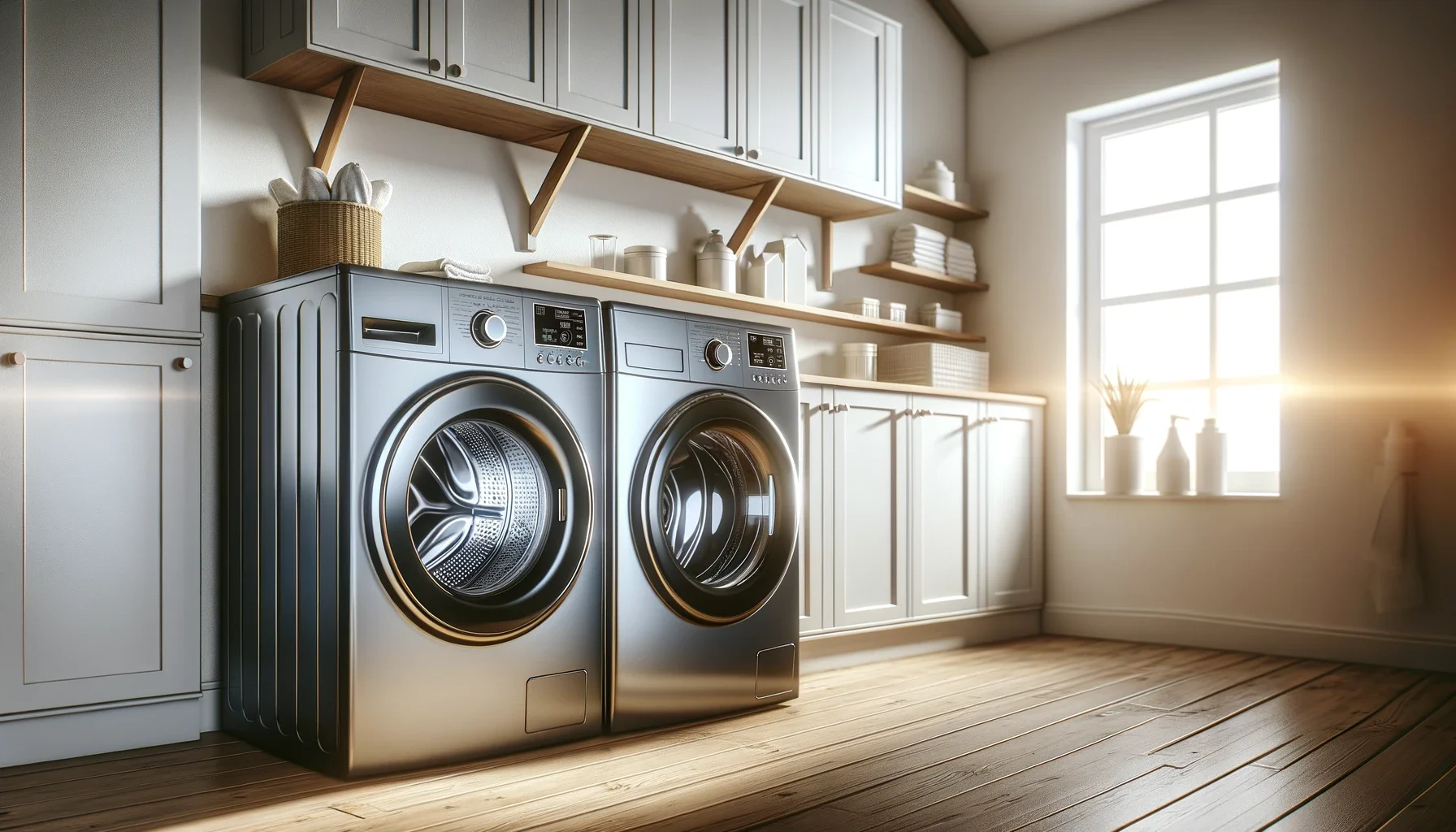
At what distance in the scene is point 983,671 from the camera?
322 centimetres

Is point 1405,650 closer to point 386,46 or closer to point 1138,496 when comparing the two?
point 1138,496

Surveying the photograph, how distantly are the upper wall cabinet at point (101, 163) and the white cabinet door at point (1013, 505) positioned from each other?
2596 mm

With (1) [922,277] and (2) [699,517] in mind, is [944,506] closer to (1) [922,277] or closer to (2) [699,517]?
(1) [922,277]

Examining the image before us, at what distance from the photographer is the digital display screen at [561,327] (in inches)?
89.0

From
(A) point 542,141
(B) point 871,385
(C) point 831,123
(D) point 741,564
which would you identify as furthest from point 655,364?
(C) point 831,123

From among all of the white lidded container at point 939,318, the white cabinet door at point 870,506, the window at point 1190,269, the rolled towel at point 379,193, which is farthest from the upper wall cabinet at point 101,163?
the window at point 1190,269

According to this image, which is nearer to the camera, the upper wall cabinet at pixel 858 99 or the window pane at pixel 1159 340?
the upper wall cabinet at pixel 858 99

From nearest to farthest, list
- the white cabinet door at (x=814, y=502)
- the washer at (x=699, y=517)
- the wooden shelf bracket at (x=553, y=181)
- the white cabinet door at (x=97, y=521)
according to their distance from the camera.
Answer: the white cabinet door at (x=97, y=521)
the washer at (x=699, y=517)
the wooden shelf bracket at (x=553, y=181)
the white cabinet door at (x=814, y=502)

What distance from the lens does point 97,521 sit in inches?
85.6

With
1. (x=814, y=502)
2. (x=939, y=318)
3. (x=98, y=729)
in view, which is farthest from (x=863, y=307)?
(x=98, y=729)

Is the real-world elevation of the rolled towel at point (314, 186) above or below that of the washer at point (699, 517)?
above

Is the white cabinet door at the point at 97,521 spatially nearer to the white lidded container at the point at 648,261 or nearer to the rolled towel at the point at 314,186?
the rolled towel at the point at 314,186

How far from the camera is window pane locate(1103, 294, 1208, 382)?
3.95 meters

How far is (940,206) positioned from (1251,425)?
1370 mm
